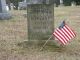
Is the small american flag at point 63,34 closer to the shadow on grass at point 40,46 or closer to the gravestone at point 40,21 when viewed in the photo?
the shadow on grass at point 40,46

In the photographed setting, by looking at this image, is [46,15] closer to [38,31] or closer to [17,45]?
[38,31]

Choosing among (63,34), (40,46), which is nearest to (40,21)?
(40,46)

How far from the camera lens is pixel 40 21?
970 centimetres

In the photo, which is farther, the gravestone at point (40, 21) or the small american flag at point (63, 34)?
the gravestone at point (40, 21)

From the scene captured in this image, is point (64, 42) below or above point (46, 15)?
below

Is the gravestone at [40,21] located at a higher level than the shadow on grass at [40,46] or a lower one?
higher

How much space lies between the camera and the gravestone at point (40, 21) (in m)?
9.64

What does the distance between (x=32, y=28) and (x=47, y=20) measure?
56 centimetres

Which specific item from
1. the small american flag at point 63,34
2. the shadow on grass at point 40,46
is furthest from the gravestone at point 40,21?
the small american flag at point 63,34

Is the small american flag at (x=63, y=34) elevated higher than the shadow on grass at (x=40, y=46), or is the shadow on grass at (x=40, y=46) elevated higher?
the small american flag at (x=63, y=34)

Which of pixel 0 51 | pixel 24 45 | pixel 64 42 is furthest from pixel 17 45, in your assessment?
pixel 64 42

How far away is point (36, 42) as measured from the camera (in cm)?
964

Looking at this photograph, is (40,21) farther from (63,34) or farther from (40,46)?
(63,34)

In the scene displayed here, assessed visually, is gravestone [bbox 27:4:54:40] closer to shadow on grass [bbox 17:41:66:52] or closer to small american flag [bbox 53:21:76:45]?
shadow on grass [bbox 17:41:66:52]
